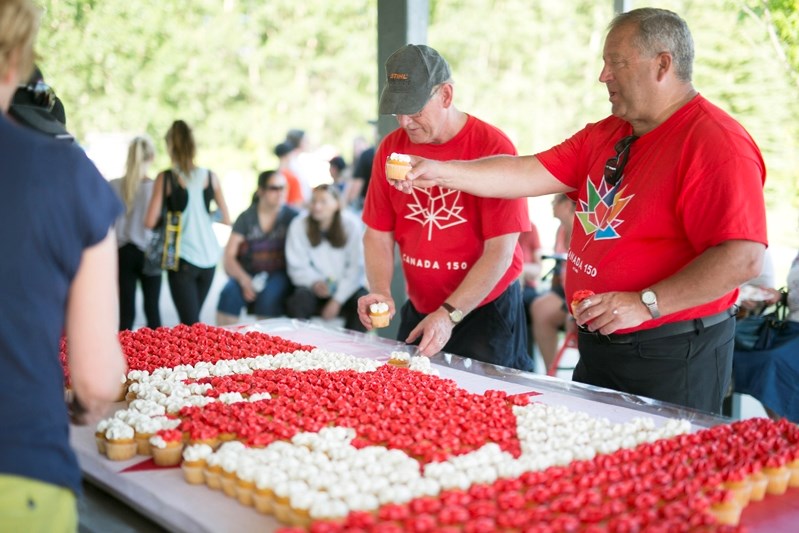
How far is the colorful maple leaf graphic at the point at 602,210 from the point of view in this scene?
7.88ft

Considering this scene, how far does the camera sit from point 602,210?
2.46 metres

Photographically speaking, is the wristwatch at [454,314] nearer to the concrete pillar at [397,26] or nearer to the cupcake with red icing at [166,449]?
the cupcake with red icing at [166,449]

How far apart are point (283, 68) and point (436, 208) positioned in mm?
13985

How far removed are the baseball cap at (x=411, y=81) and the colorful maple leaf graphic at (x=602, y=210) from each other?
644 millimetres

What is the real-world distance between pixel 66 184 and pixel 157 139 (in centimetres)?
1374

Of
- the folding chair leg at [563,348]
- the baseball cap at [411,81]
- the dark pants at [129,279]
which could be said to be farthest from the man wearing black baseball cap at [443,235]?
the dark pants at [129,279]

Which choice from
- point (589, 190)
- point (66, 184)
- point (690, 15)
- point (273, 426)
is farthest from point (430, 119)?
point (690, 15)

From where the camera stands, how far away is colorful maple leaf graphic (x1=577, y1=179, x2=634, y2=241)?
2.40 meters

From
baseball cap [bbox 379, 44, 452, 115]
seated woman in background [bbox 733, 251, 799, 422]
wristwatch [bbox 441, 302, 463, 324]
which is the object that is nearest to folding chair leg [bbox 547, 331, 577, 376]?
seated woman in background [bbox 733, 251, 799, 422]

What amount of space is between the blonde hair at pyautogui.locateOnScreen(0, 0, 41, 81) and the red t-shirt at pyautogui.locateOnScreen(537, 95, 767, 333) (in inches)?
63.4

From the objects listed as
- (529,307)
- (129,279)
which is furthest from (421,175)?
(129,279)

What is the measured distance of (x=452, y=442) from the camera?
72.4 inches

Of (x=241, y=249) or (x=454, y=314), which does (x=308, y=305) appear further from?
(x=454, y=314)

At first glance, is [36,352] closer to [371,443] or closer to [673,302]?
[371,443]
